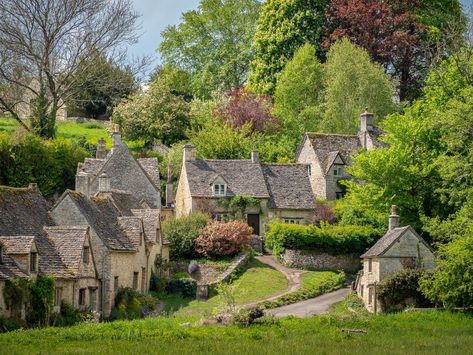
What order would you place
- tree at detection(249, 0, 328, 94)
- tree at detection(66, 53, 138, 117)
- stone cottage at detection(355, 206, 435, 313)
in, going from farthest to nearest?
tree at detection(249, 0, 328, 94), tree at detection(66, 53, 138, 117), stone cottage at detection(355, 206, 435, 313)

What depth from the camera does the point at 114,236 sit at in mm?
59500

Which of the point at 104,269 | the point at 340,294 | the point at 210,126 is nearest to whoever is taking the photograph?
the point at 104,269

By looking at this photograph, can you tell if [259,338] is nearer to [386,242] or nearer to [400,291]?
[400,291]

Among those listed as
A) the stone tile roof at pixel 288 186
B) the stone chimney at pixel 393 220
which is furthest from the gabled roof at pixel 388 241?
the stone tile roof at pixel 288 186

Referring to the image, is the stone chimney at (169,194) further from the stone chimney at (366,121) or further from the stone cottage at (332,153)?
the stone chimney at (366,121)

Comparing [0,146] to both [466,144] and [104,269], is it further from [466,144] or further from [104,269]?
[466,144]

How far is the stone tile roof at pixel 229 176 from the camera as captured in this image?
7769 centimetres

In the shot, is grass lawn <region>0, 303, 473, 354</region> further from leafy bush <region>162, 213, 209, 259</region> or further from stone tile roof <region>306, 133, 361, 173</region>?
stone tile roof <region>306, 133, 361, 173</region>

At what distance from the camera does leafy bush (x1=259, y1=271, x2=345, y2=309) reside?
201 feet

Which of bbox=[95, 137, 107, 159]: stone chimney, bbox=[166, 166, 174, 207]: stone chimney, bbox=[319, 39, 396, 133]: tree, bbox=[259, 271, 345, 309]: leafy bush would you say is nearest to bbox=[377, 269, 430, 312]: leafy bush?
bbox=[259, 271, 345, 309]: leafy bush

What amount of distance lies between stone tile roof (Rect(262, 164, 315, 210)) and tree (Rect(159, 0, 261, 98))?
37103 millimetres

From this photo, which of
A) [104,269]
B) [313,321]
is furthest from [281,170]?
[313,321]

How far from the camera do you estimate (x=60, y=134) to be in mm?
102812

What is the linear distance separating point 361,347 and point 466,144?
30241 millimetres
